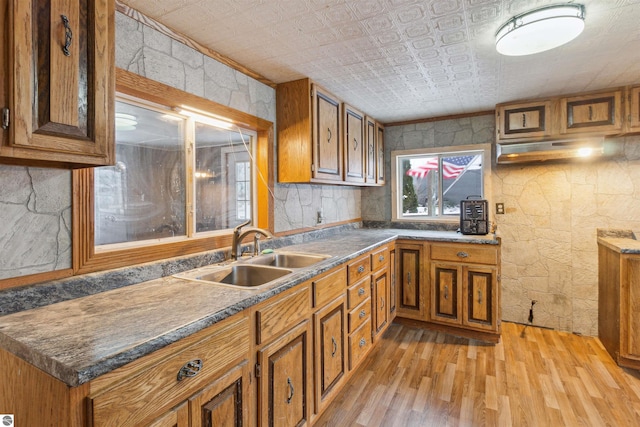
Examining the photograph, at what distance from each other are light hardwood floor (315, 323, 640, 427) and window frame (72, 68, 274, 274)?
1306 mm

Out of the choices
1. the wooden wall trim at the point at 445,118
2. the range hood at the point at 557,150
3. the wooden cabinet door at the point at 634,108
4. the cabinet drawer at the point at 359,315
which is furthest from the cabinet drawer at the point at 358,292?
the wooden cabinet door at the point at 634,108

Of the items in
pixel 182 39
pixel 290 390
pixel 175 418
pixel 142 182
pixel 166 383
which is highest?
pixel 182 39

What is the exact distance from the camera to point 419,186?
3.84 m

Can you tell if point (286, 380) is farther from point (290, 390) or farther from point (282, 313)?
point (282, 313)

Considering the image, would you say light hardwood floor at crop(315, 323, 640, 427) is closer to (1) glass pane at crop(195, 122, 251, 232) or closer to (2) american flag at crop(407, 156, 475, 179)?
(1) glass pane at crop(195, 122, 251, 232)

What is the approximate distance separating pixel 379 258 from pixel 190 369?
194 centimetres

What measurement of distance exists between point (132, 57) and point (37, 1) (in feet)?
1.92

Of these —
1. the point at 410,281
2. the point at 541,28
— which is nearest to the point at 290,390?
the point at 410,281

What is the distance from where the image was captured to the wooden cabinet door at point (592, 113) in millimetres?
2625

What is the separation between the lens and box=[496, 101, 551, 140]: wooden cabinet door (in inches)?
113

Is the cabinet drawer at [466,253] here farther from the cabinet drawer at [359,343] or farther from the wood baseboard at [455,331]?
the cabinet drawer at [359,343]

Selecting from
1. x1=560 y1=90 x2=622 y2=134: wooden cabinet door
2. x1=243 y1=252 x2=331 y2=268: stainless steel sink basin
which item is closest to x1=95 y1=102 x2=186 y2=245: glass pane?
x1=243 y1=252 x2=331 y2=268: stainless steel sink basin

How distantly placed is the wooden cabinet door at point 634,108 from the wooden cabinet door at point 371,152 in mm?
2199

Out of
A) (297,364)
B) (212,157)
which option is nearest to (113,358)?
(297,364)
